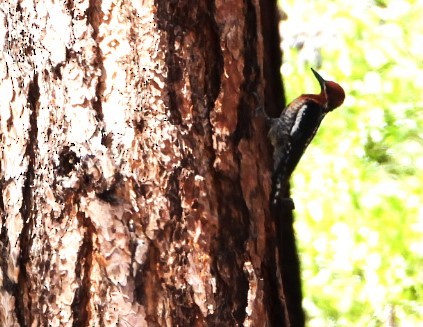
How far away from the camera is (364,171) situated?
278 centimetres

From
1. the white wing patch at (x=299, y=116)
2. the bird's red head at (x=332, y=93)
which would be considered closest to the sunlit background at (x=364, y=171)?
the bird's red head at (x=332, y=93)

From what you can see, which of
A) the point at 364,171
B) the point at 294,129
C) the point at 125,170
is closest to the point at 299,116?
the point at 294,129

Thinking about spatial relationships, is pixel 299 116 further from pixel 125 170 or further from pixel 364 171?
pixel 364 171

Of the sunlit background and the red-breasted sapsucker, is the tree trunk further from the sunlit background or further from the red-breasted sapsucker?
the sunlit background

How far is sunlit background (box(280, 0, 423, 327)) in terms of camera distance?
8.73 feet

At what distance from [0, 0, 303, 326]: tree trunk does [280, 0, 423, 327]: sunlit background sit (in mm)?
1836

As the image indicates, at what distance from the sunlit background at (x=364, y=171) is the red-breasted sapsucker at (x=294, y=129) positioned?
1304 mm

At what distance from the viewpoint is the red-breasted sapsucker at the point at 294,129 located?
36.4 inches

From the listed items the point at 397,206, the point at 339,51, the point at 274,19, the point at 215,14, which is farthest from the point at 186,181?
the point at 339,51

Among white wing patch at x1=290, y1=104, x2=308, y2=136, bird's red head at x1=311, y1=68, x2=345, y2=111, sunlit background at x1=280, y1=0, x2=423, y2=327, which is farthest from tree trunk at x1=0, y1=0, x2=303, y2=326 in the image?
sunlit background at x1=280, y1=0, x2=423, y2=327

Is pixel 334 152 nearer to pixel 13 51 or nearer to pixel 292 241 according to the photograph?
pixel 292 241

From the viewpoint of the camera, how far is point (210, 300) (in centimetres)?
78

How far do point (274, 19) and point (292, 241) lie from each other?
330 mm

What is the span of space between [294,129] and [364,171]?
1757mm
